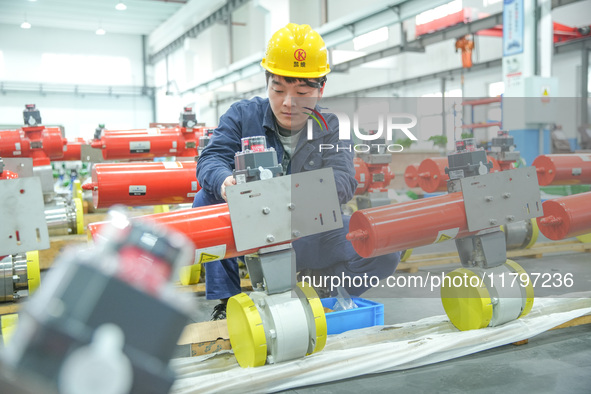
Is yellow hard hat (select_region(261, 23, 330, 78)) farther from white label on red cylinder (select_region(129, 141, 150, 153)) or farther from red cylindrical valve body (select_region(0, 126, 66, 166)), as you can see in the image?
red cylindrical valve body (select_region(0, 126, 66, 166))

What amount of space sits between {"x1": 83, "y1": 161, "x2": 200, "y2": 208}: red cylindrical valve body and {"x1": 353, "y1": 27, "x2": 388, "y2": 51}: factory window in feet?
35.3

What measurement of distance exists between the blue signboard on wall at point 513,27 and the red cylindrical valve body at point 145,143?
458cm

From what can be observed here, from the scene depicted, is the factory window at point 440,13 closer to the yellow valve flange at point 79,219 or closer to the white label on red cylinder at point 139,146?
the white label on red cylinder at point 139,146

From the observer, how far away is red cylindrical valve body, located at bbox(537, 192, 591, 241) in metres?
2.12

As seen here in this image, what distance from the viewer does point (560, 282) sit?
3.33 m

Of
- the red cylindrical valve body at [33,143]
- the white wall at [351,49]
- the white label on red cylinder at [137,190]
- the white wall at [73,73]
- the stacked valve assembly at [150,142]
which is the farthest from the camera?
the white wall at [73,73]

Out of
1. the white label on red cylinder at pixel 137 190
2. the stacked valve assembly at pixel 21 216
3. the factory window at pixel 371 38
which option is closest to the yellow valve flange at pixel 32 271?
the white label on red cylinder at pixel 137 190

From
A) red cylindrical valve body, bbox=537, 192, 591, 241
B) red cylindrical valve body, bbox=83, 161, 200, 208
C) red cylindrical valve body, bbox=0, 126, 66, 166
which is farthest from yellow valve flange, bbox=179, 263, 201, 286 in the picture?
red cylindrical valve body, bbox=0, 126, 66, 166

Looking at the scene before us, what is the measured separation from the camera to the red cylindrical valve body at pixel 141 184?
8.65 ft

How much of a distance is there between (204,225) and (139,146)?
2.79m

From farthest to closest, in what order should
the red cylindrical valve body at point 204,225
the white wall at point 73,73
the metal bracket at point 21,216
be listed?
the white wall at point 73,73
the metal bracket at point 21,216
the red cylindrical valve body at point 204,225

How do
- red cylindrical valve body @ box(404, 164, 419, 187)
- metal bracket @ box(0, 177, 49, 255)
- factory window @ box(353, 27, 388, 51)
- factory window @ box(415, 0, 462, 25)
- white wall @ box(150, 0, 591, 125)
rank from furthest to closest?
1. factory window @ box(353, 27, 388, 51)
2. white wall @ box(150, 0, 591, 125)
3. factory window @ box(415, 0, 462, 25)
4. red cylindrical valve body @ box(404, 164, 419, 187)
5. metal bracket @ box(0, 177, 49, 255)

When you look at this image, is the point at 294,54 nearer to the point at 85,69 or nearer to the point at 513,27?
the point at 513,27

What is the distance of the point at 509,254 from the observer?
12.6 feet
